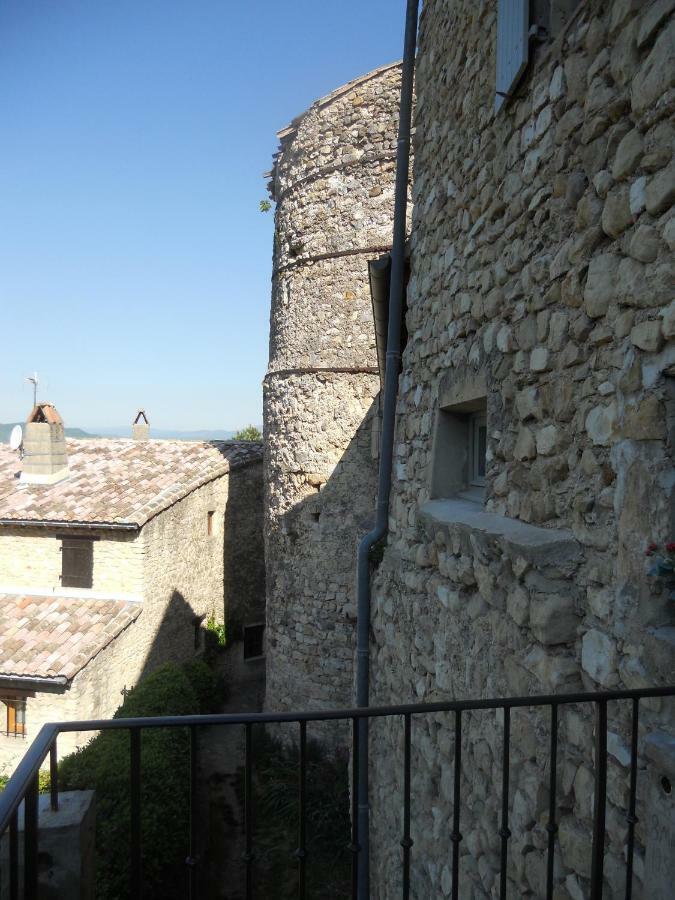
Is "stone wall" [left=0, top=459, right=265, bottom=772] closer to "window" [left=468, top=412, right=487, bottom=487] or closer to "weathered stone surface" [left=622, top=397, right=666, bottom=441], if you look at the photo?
"window" [left=468, top=412, right=487, bottom=487]

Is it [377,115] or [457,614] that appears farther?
[377,115]

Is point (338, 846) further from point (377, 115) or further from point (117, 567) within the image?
point (377, 115)

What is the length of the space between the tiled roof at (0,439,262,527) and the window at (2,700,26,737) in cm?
301

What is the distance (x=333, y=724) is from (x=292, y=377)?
5.01 meters

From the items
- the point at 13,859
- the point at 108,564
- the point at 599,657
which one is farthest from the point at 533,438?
the point at 108,564

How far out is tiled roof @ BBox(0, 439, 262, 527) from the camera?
11492 millimetres

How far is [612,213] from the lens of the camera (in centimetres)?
204

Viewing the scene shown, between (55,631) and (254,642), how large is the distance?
5507mm

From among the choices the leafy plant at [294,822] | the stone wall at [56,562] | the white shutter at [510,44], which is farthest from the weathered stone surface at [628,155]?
the stone wall at [56,562]

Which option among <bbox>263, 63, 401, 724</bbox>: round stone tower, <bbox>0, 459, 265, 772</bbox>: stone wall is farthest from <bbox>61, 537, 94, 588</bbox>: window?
<bbox>263, 63, 401, 724</bbox>: round stone tower

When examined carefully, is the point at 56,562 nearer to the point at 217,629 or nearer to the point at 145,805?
the point at 217,629

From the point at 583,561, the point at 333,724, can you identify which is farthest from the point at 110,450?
the point at 583,561

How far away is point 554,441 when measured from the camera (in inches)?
93.8

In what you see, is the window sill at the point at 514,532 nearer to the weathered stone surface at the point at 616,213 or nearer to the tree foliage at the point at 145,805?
the weathered stone surface at the point at 616,213
